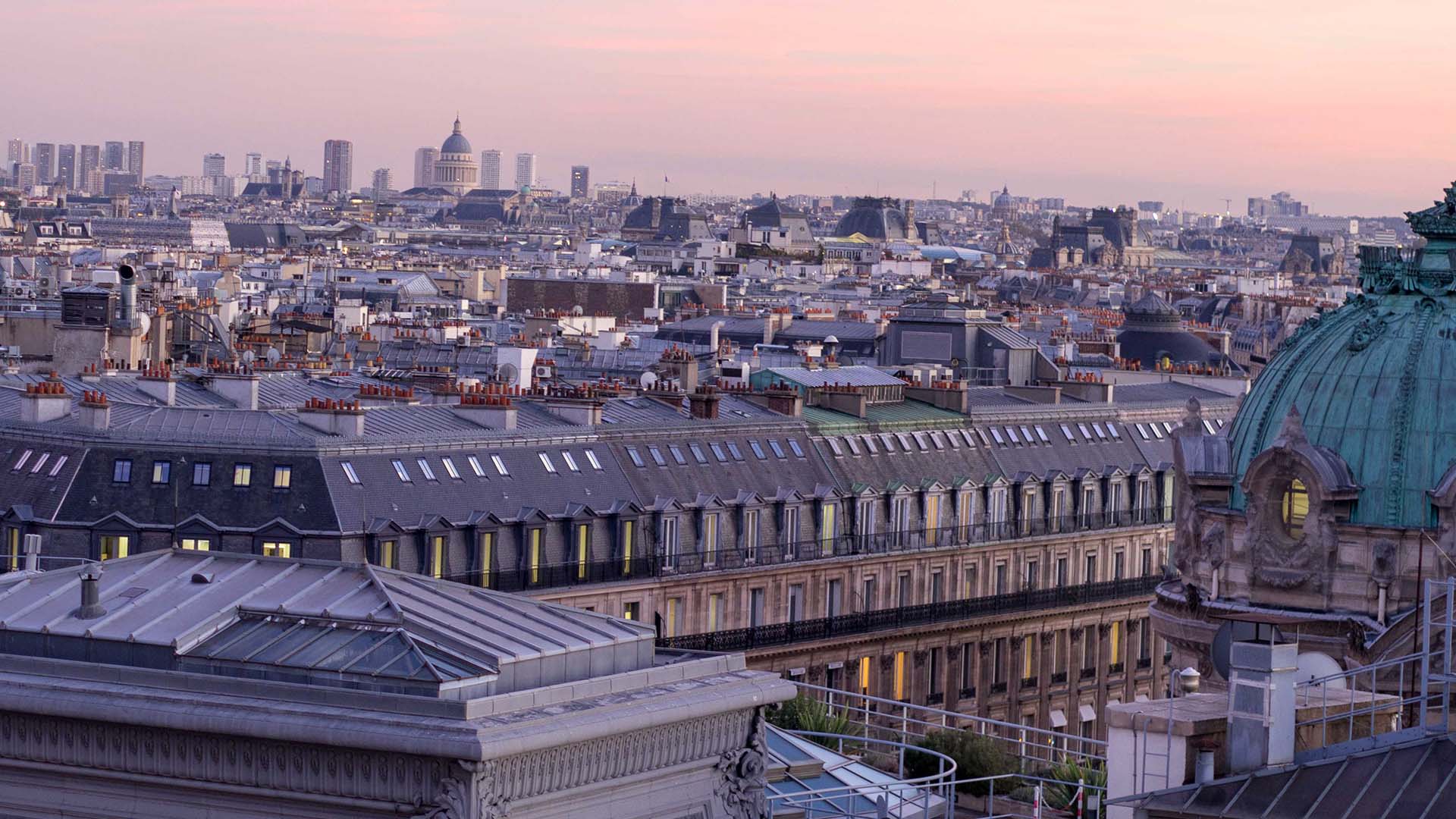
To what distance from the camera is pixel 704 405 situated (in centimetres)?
6241

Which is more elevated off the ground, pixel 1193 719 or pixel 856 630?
pixel 1193 719

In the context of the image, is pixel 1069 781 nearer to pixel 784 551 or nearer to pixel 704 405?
pixel 784 551

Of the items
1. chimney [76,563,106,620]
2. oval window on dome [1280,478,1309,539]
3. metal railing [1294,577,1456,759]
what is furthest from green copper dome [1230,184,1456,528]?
chimney [76,563,106,620]

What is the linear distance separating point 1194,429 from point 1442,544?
12.7 ft

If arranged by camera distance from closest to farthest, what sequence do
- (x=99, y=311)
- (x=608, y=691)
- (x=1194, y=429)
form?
(x=608, y=691) < (x=1194, y=429) < (x=99, y=311)

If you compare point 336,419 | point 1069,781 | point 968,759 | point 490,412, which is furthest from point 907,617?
point 1069,781

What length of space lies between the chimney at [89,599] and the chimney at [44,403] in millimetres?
28285

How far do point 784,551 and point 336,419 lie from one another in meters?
11.3

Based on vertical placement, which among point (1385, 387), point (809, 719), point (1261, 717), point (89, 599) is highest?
point (1385, 387)

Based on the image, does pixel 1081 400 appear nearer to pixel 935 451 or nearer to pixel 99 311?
pixel 935 451

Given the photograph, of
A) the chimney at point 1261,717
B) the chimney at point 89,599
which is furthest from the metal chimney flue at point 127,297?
the chimney at point 1261,717

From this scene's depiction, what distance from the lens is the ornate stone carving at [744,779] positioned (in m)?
25.6

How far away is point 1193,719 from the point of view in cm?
2567

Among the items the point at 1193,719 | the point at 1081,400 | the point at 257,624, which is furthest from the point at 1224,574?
the point at 1081,400
